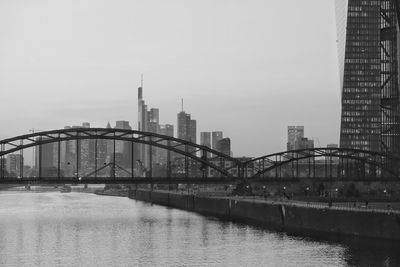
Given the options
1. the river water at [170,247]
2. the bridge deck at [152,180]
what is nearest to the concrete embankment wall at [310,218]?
the river water at [170,247]

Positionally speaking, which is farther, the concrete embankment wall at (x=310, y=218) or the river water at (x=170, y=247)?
the concrete embankment wall at (x=310, y=218)

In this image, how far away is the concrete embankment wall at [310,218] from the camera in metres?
67.6

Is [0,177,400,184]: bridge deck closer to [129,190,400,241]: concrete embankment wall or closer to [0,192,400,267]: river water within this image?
[129,190,400,241]: concrete embankment wall

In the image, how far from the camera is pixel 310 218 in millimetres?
82312

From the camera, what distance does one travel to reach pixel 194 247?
70.4 meters

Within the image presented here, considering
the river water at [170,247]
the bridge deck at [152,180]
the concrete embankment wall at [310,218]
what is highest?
the bridge deck at [152,180]

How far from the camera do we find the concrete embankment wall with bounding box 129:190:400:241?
Answer: 67.6 metres

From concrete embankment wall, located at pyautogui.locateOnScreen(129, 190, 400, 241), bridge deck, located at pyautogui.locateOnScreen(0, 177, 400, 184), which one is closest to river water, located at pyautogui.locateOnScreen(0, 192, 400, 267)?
concrete embankment wall, located at pyautogui.locateOnScreen(129, 190, 400, 241)

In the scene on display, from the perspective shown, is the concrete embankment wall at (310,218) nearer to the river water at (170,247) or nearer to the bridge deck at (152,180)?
the river water at (170,247)

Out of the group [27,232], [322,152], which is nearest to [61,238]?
[27,232]

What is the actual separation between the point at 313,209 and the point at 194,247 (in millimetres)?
17825

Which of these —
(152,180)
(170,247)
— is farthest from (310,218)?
(152,180)

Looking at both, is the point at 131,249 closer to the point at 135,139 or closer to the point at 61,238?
the point at 61,238

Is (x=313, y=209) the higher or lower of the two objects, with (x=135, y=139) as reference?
lower
